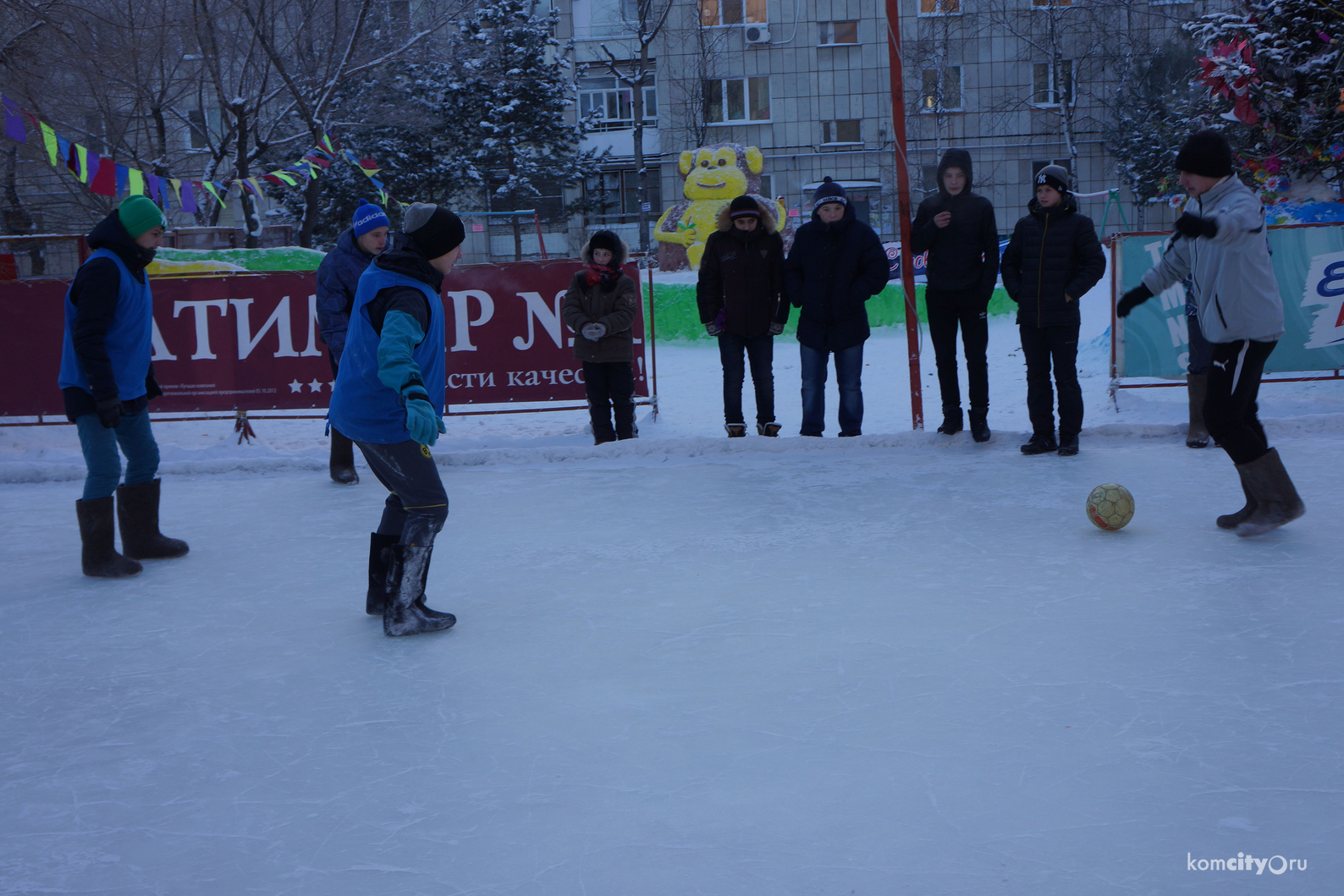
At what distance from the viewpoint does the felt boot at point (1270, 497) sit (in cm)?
424

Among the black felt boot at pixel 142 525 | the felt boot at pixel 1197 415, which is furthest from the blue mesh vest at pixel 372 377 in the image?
the felt boot at pixel 1197 415

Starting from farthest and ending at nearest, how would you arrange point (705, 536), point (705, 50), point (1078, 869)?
point (705, 50)
point (705, 536)
point (1078, 869)

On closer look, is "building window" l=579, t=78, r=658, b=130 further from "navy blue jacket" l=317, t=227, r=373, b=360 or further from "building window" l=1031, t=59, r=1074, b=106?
"navy blue jacket" l=317, t=227, r=373, b=360

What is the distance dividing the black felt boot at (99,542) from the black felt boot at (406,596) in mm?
1569

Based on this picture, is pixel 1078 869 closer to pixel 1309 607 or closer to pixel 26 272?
pixel 1309 607

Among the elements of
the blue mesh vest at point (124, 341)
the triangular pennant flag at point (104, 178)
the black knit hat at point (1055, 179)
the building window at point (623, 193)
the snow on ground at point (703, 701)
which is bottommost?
the snow on ground at point (703, 701)

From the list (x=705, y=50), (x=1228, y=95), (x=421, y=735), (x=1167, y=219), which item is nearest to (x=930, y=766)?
(x=421, y=735)

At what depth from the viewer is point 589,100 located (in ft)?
110

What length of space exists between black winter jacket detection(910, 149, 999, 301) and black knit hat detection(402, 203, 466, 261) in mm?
3692

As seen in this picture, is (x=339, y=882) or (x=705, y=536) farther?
(x=705, y=536)

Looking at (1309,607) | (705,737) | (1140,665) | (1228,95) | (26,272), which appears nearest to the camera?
(705,737)

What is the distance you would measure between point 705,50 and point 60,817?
30.2m

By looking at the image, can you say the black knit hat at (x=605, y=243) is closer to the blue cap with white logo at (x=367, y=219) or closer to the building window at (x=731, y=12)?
the blue cap with white logo at (x=367, y=219)

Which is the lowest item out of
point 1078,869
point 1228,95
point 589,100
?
point 1078,869
